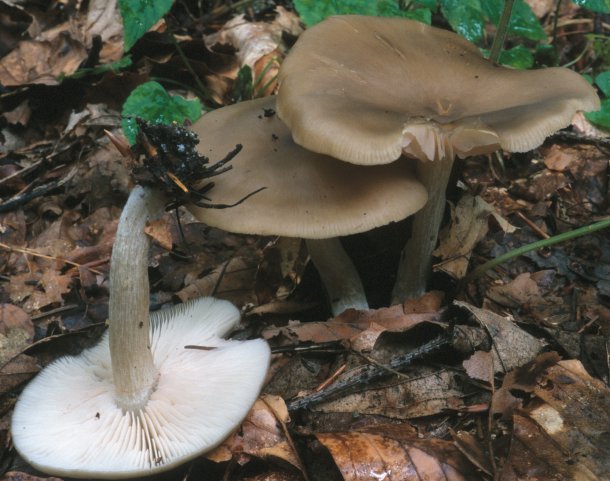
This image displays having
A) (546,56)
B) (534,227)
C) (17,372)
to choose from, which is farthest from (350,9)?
(17,372)

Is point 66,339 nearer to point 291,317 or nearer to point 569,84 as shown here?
point 291,317

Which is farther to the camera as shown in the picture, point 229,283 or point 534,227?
point 534,227

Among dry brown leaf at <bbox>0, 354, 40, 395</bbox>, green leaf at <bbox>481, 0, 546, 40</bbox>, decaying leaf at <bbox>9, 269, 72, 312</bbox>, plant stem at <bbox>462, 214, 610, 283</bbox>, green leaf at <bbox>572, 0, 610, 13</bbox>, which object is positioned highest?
green leaf at <bbox>572, 0, 610, 13</bbox>

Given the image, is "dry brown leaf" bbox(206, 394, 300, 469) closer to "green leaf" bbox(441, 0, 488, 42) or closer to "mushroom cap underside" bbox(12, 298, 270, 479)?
"mushroom cap underside" bbox(12, 298, 270, 479)

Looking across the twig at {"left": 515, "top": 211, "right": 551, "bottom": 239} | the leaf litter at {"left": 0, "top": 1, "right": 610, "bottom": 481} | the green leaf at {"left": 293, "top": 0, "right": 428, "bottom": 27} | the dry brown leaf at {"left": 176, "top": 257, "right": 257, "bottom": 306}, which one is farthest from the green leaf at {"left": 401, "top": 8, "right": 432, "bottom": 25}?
the dry brown leaf at {"left": 176, "top": 257, "right": 257, "bottom": 306}

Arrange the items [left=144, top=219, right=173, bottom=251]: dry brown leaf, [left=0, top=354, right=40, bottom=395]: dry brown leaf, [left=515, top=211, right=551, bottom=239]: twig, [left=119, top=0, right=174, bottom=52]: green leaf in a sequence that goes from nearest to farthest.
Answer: [left=144, top=219, right=173, bottom=251]: dry brown leaf, [left=0, top=354, right=40, bottom=395]: dry brown leaf, [left=119, top=0, right=174, bottom=52]: green leaf, [left=515, top=211, right=551, bottom=239]: twig

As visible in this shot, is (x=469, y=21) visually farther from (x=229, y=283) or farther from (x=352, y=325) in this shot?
(x=229, y=283)

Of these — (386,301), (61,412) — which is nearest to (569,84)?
(386,301)
